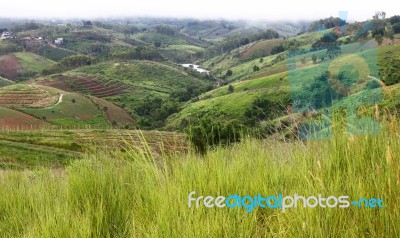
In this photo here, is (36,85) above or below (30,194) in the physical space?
below

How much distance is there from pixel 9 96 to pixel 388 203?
501ft

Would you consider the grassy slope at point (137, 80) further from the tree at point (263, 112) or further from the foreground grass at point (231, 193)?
the foreground grass at point (231, 193)

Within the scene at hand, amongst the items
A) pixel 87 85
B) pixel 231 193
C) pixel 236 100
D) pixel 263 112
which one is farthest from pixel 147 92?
pixel 231 193

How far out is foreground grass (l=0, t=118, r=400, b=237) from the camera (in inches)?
94.4

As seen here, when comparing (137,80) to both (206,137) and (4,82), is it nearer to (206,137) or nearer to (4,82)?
(4,82)

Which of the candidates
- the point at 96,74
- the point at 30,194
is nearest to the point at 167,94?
the point at 96,74

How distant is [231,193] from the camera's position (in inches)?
125

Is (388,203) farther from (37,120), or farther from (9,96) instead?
(9,96)

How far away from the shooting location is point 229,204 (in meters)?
2.94

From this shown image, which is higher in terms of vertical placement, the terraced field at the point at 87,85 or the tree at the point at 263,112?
the tree at the point at 263,112

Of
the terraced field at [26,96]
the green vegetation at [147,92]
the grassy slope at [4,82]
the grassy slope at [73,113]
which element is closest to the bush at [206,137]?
the green vegetation at [147,92]

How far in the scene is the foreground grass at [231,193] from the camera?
2398 mm

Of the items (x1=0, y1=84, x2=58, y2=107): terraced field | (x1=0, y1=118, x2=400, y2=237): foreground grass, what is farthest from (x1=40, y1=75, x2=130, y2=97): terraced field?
(x1=0, y1=118, x2=400, y2=237): foreground grass

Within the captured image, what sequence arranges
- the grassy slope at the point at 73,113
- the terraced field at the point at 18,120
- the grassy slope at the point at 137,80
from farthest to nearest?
the grassy slope at the point at 137,80 → the grassy slope at the point at 73,113 → the terraced field at the point at 18,120
